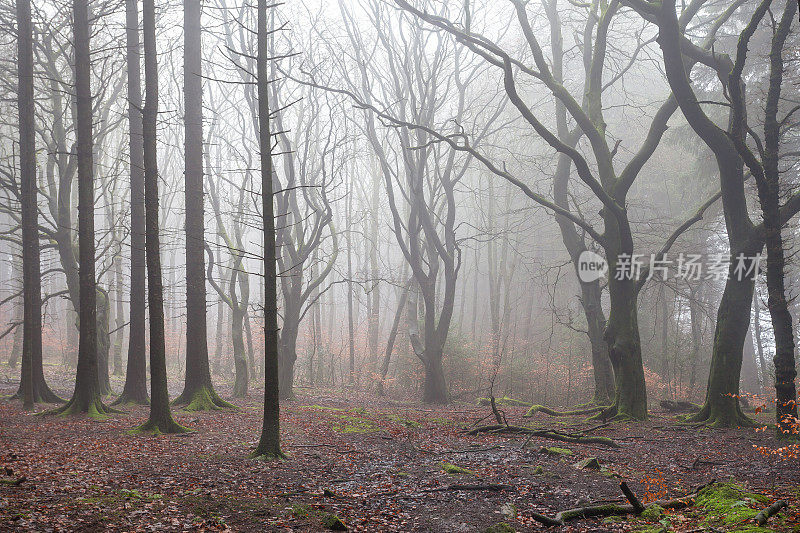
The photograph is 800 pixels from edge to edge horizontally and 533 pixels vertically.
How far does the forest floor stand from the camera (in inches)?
205

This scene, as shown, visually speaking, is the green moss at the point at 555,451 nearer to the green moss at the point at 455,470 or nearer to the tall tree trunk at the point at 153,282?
the green moss at the point at 455,470

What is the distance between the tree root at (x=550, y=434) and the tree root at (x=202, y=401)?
573 centimetres

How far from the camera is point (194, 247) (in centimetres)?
1312

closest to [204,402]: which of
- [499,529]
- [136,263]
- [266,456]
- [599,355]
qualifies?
[136,263]

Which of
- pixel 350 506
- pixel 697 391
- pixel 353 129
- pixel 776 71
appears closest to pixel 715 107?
pixel 697 391

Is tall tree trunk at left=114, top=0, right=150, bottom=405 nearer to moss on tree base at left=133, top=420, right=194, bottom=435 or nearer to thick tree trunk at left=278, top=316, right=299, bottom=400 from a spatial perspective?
moss on tree base at left=133, top=420, right=194, bottom=435

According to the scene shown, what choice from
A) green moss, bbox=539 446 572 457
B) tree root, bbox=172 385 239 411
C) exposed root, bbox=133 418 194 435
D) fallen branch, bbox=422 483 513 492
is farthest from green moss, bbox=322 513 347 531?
tree root, bbox=172 385 239 411

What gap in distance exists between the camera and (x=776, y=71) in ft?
29.3

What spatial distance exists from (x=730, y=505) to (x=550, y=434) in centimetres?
542

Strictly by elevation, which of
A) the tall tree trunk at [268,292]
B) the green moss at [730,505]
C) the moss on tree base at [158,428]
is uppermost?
the tall tree trunk at [268,292]

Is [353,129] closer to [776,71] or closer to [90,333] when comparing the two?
[90,333]

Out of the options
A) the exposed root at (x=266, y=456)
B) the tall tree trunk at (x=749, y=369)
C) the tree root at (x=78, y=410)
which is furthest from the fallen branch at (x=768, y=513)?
the tall tree trunk at (x=749, y=369)

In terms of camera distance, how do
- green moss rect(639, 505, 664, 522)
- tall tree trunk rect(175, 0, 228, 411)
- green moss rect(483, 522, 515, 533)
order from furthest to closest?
tall tree trunk rect(175, 0, 228, 411) < green moss rect(639, 505, 664, 522) < green moss rect(483, 522, 515, 533)

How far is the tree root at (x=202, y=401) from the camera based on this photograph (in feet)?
41.4
